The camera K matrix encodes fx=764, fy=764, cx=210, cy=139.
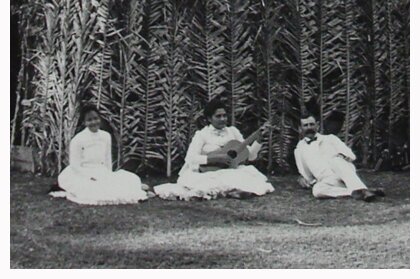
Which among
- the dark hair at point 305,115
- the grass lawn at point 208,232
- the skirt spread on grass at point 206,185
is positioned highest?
the dark hair at point 305,115

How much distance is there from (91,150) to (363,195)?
5.90 feet

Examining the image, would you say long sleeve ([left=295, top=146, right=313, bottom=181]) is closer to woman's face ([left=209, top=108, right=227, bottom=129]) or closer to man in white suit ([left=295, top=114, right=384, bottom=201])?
man in white suit ([left=295, top=114, right=384, bottom=201])

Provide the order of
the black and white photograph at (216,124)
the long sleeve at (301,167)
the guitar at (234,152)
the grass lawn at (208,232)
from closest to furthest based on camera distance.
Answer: the grass lawn at (208,232) → the black and white photograph at (216,124) → the guitar at (234,152) → the long sleeve at (301,167)

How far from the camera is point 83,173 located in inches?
193

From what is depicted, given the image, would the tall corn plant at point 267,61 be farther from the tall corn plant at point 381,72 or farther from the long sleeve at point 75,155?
Answer: the long sleeve at point 75,155

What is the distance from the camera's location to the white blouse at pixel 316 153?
16.6 ft

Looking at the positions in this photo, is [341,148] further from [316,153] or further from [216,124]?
[216,124]

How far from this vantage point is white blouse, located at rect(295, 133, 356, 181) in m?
5.06

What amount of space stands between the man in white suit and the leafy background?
71 millimetres

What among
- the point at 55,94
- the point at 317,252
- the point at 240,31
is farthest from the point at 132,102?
the point at 317,252

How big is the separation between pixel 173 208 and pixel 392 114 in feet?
5.25

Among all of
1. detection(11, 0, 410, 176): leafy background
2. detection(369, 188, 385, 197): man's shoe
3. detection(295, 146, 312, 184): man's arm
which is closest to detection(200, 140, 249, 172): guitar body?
detection(11, 0, 410, 176): leafy background

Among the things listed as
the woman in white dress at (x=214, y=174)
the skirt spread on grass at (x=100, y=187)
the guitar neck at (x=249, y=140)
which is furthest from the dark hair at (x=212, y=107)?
the skirt spread on grass at (x=100, y=187)

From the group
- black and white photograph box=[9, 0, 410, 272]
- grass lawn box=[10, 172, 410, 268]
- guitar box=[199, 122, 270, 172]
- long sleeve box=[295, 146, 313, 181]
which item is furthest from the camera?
long sleeve box=[295, 146, 313, 181]
